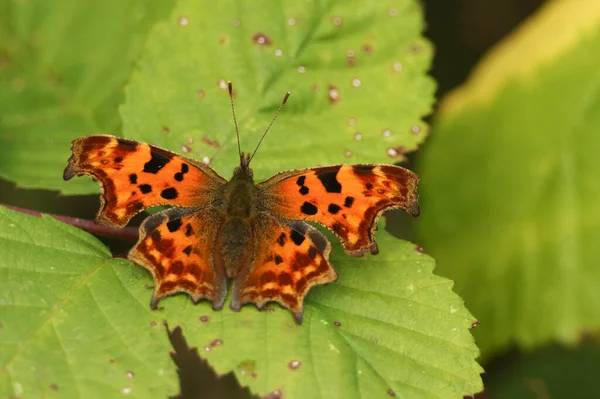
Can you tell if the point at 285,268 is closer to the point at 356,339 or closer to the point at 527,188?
the point at 356,339

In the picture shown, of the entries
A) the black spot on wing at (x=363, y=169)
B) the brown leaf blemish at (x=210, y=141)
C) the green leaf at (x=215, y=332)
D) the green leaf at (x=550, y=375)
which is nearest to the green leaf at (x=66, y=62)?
the brown leaf blemish at (x=210, y=141)

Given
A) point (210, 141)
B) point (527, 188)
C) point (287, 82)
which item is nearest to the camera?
point (210, 141)

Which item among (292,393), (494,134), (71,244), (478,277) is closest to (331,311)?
(292,393)

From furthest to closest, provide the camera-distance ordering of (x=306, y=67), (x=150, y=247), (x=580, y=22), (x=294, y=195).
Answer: (x=580, y=22)
(x=306, y=67)
(x=294, y=195)
(x=150, y=247)

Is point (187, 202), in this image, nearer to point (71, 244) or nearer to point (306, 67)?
point (71, 244)

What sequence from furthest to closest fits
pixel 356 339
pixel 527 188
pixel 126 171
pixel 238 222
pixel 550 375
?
1. pixel 550 375
2. pixel 527 188
3. pixel 238 222
4. pixel 126 171
5. pixel 356 339

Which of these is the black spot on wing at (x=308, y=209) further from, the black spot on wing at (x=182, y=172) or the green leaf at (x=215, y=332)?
the black spot on wing at (x=182, y=172)

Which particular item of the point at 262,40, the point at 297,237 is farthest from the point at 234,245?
the point at 262,40
